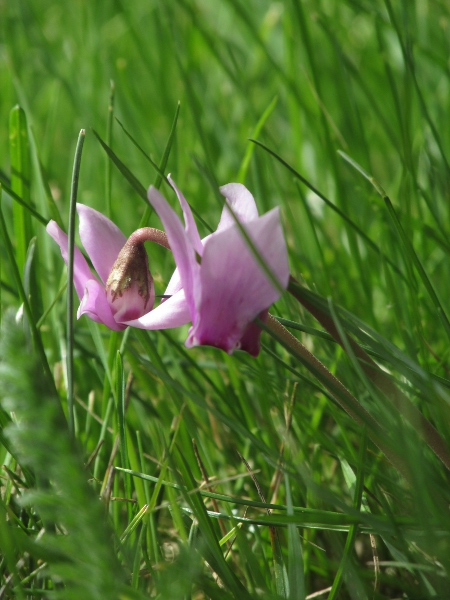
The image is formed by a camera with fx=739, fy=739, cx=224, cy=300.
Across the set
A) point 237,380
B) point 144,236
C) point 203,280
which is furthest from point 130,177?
point 237,380

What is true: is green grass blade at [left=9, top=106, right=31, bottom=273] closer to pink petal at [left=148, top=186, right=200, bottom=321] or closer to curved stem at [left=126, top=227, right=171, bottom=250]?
curved stem at [left=126, top=227, right=171, bottom=250]

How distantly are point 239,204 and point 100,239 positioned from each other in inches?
7.1

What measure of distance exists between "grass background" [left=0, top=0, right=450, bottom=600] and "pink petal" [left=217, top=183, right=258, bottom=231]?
63 millimetres

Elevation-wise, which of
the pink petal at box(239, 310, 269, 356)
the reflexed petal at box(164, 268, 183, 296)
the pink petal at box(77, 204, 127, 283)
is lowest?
the pink petal at box(239, 310, 269, 356)

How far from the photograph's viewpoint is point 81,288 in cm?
78

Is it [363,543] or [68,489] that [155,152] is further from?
[68,489]

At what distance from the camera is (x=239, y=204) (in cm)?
73

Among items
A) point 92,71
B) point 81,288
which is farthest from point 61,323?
point 92,71

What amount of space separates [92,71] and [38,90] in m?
0.75

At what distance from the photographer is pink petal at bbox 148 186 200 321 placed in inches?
23.9

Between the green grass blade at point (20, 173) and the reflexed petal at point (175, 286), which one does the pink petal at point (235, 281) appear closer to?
the reflexed petal at point (175, 286)

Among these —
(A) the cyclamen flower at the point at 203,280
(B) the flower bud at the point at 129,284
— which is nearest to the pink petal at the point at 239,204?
(A) the cyclamen flower at the point at 203,280

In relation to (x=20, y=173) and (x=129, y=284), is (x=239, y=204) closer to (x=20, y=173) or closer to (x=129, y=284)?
(x=129, y=284)

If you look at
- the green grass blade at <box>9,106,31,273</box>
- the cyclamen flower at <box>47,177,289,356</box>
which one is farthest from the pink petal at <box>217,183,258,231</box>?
the green grass blade at <box>9,106,31,273</box>
